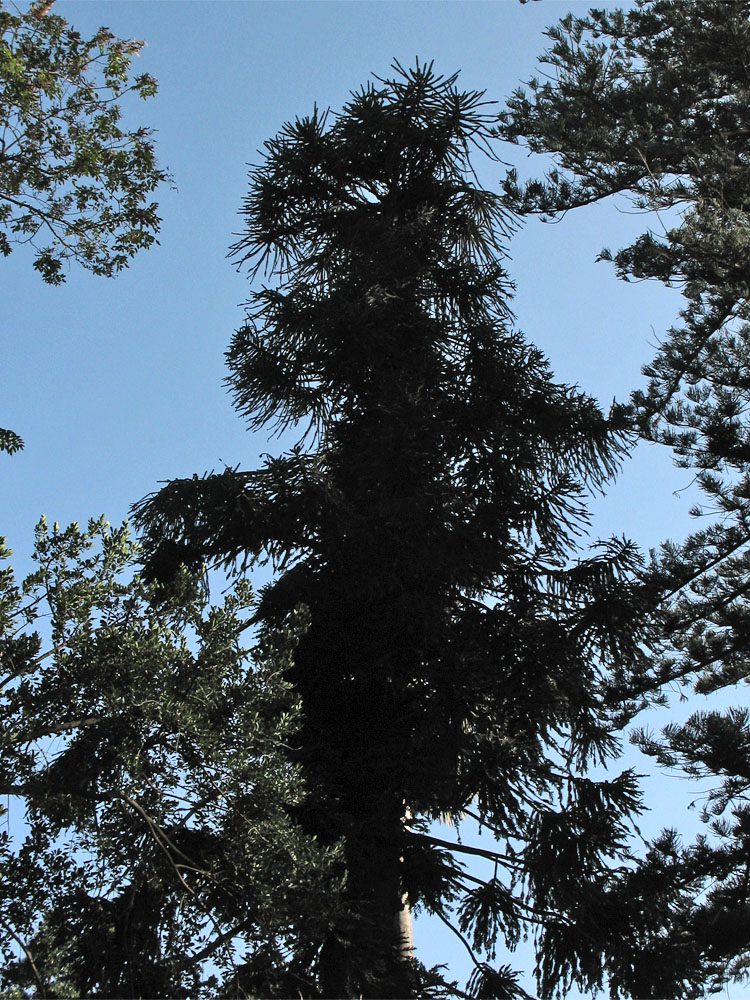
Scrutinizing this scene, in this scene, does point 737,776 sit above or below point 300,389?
below

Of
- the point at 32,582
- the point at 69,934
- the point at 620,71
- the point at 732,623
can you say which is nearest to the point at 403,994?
the point at 69,934

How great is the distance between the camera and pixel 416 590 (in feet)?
31.7

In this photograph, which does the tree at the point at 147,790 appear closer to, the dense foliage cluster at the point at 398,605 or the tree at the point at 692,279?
the dense foliage cluster at the point at 398,605

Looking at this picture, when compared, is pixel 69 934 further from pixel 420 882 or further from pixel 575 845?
pixel 575 845

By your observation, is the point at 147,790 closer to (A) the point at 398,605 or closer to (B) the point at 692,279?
(A) the point at 398,605

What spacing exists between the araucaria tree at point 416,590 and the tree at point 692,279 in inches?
37.5

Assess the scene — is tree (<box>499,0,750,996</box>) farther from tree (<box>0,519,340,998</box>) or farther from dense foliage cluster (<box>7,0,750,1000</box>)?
tree (<box>0,519,340,998</box>)

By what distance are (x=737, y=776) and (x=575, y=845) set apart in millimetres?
2291

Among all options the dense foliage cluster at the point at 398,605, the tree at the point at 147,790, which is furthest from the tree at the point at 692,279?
the tree at the point at 147,790

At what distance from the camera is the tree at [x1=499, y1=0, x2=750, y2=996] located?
32.3 ft

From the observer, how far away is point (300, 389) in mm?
11453

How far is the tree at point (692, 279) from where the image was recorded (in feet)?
32.3

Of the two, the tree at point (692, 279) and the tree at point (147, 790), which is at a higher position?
the tree at point (692, 279)

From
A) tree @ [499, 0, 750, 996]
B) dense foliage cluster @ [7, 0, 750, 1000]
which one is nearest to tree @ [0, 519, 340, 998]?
dense foliage cluster @ [7, 0, 750, 1000]
